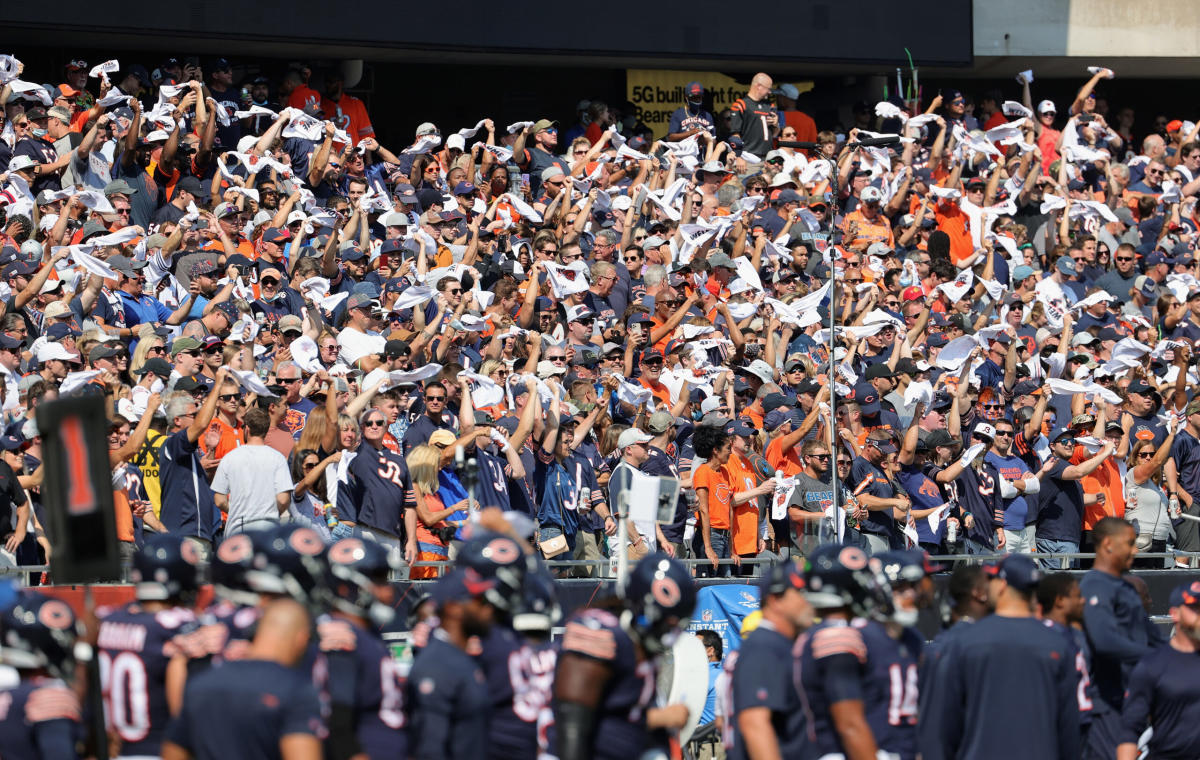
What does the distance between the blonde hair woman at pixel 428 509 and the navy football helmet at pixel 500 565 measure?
5.01 m

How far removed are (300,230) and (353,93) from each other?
850cm

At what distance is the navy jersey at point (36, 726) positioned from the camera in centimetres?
674

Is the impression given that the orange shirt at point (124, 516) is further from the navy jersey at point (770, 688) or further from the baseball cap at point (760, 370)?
the baseball cap at point (760, 370)

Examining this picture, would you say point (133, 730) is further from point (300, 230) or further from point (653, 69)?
point (653, 69)

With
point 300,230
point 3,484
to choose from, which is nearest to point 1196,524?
point 300,230

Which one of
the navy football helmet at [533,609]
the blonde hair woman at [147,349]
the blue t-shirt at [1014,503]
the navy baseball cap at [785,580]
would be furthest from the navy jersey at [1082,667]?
the blonde hair woman at [147,349]

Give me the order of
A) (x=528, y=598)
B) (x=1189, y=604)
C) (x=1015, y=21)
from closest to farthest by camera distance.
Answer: (x=528, y=598) < (x=1189, y=604) < (x=1015, y=21)

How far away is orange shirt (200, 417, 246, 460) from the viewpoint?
39.9 feet

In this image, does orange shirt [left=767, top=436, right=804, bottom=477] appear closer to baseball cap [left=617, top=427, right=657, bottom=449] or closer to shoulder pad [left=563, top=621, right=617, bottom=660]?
baseball cap [left=617, top=427, right=657, bottom=449]

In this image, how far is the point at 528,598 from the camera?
284 inches

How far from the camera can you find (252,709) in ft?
19.9

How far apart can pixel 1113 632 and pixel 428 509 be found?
16.0 feet

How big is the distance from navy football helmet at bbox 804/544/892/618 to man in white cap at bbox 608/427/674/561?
5.25 metres

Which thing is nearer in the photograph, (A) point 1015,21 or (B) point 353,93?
(B) point 353,93
